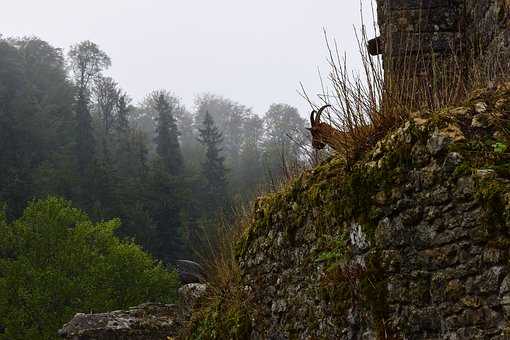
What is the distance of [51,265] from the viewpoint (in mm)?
21812

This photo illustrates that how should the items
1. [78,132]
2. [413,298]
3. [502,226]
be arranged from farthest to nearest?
[78,132]
[413,298]
[502,226]

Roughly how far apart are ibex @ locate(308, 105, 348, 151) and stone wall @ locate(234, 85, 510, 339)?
0.21 meters

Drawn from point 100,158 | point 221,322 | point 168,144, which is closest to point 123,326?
point 221,322

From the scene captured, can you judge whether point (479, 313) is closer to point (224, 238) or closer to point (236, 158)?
point (224, 238)

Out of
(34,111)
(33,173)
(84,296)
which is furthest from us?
(34,111)

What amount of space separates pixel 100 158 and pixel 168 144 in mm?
5602

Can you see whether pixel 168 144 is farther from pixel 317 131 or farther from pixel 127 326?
pixel 317 131

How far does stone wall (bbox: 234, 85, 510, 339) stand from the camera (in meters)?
2.81

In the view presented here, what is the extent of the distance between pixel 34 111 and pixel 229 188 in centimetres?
1514

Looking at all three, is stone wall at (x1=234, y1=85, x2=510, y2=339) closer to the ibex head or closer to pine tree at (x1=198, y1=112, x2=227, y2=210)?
the ibex head

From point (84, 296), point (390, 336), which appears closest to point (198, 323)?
point (390, 336)

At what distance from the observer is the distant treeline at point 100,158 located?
34750mm

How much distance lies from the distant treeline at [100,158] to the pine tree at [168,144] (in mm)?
81

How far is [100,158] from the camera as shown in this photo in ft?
144
